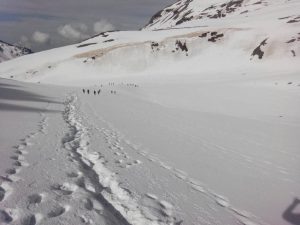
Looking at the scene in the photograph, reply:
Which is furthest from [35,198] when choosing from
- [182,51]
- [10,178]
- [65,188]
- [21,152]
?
[182,51]

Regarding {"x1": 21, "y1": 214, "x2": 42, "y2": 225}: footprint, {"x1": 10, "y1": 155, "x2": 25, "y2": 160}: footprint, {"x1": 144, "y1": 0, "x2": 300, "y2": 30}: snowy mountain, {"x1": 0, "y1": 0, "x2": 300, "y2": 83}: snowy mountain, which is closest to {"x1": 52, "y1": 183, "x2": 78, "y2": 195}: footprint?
{"x1": 21, "y1": 214, "x2": 42, "y2": 225}: footprint

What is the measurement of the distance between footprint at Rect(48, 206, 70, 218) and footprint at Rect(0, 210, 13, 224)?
1.89 ft

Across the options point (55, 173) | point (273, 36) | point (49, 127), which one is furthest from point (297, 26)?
point (55, 173)

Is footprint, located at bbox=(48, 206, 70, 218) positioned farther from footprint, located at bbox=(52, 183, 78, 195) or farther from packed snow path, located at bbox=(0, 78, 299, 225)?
footprint, located at bbox=(52, 183, 78, 195)

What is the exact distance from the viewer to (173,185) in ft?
25.6

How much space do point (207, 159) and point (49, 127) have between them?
22.8 ft

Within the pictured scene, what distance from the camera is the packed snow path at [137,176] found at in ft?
19.7

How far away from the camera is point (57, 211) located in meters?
5.74

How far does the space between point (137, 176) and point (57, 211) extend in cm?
278

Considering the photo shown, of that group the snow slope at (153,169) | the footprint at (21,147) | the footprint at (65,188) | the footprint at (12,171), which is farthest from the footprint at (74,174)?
the footprint at (21,147)

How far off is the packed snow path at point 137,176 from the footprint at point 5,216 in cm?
1

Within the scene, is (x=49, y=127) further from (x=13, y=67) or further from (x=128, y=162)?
(x=13, y=67)

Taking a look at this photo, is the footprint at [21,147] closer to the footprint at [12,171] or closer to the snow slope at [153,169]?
the snow slope at [153,169]

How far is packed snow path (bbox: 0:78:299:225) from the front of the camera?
600 centimetres
